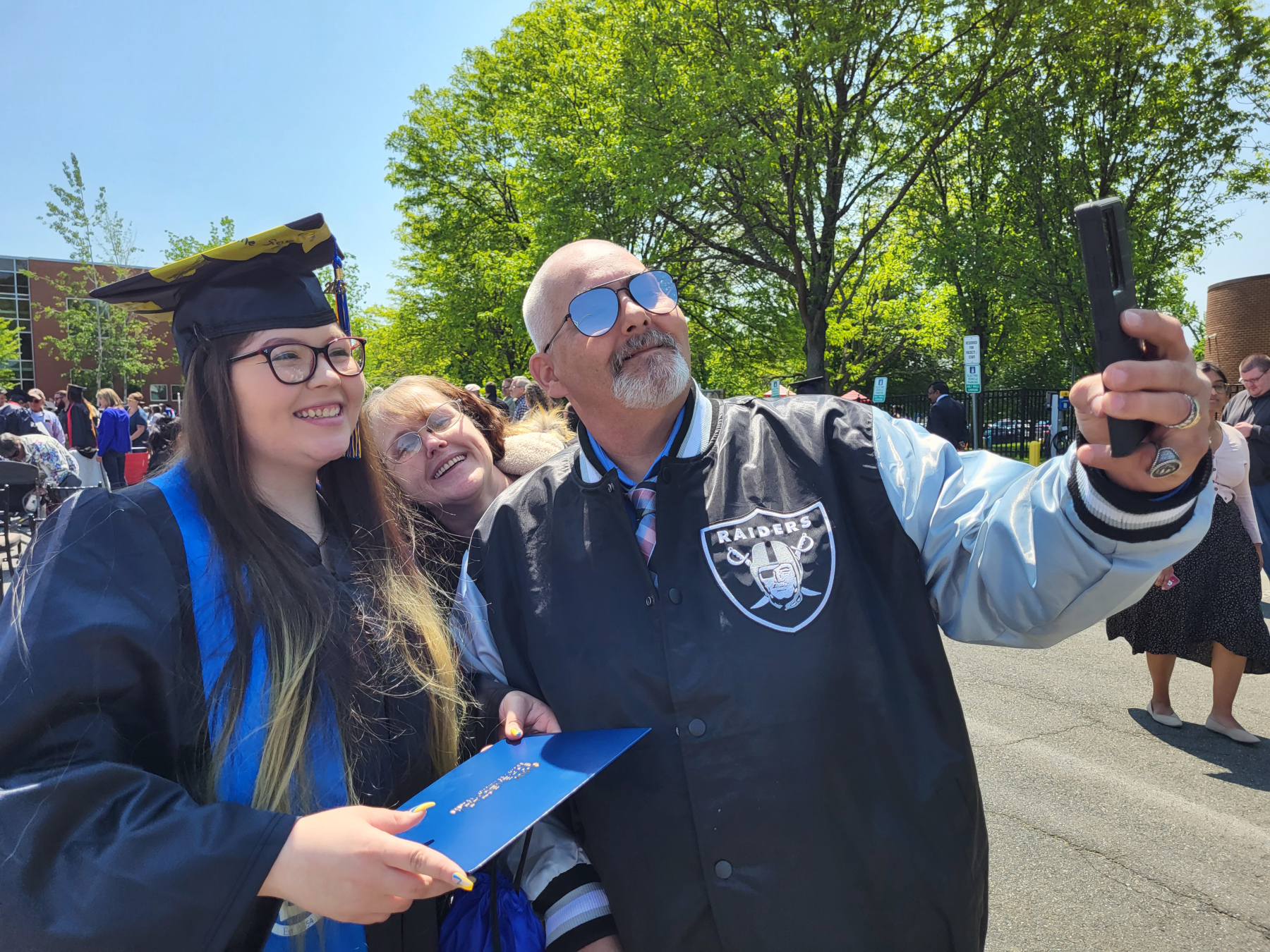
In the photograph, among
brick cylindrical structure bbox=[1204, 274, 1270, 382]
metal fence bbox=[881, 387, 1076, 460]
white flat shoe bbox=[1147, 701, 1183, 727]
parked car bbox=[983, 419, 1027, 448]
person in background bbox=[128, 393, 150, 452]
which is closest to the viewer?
white flat shoe bbox=[1147, 701, 1183, 727]

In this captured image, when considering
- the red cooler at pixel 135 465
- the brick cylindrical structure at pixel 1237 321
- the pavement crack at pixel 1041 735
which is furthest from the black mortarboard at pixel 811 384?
the red cooler at pixel 135 465

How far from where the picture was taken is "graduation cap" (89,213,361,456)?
1.66 meters

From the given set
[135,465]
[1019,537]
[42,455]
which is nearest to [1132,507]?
[1019,537]

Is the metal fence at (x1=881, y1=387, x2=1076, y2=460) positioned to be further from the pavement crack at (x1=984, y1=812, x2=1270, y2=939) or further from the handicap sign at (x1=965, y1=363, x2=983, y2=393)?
the pavement crack at (x1=984, y1=812, x2=1270, y2=939)

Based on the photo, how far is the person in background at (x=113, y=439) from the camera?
1287cm

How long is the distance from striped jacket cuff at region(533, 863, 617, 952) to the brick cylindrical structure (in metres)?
17.2

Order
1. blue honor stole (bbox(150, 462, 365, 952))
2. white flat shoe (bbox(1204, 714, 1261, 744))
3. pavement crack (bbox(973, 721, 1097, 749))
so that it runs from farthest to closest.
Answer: pavement crack (bbox(973, 721, 1097, 749))
white flat shoe (bbox(1204, 714, 1261, 744))
blue honor stole (bbox(150, 462, 365, 952))

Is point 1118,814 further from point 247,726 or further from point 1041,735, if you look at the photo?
point 247,726

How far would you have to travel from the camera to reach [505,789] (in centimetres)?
137

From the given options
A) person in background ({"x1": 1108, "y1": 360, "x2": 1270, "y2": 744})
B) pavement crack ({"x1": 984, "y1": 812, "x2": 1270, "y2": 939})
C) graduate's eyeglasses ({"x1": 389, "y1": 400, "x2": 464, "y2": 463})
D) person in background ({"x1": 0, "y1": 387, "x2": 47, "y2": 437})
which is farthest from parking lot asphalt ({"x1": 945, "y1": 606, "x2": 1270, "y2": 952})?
person in background ({"x1": 0, "y1": 387, "x2": 47, "y2": 437})

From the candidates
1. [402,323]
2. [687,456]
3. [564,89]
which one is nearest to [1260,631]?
[687,456]

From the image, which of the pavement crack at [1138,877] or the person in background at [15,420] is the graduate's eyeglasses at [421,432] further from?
the person in background at [15,420]

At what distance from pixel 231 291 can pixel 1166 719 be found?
517 centimetres

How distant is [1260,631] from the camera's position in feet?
14.1
